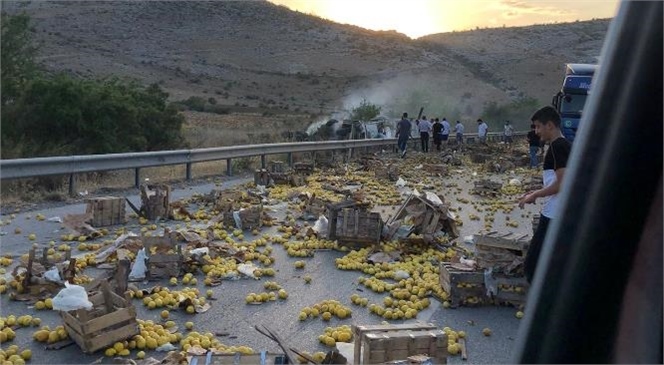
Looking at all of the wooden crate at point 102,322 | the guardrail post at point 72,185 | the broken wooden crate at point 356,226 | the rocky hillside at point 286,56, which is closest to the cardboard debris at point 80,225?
the guardrail post at point 72,185

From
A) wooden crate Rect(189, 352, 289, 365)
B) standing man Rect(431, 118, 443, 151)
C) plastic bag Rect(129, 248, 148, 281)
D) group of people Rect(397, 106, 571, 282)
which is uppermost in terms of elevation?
group of people Rect(397, 106, 571, 282)

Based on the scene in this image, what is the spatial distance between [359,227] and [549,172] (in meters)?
3.64

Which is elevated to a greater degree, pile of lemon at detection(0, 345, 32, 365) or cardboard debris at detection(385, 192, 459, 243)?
cardboard debris at detection(385, 192, 459, 243)

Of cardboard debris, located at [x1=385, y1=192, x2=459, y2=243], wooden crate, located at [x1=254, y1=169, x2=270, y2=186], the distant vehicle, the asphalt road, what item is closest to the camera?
the asphalt road

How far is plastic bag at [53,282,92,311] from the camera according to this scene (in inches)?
231

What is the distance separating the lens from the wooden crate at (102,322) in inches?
227

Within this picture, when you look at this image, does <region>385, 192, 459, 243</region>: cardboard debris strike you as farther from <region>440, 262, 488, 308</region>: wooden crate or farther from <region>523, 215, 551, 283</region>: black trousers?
<region>523, 215, 551, 283</region>: black trousers

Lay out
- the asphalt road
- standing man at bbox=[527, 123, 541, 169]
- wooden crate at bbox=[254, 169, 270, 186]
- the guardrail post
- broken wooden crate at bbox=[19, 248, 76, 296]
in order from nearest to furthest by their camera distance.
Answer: the asphalt road < broken wooden crate at bbox=[19, 248, 76, 296] < the guardrail post < wooden crate at bbox=[254, 169, 270, 186] < standing man at bbox=[527, 123, 541, 169]

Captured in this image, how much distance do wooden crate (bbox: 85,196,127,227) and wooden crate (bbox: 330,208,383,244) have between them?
3927mm

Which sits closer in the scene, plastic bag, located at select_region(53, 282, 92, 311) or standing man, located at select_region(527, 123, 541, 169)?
plastic bag, located at select_region(53, 282, 92, 311)

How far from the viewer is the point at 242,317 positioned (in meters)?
7.00

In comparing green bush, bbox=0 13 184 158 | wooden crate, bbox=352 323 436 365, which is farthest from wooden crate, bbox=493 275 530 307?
green bush, bbox=0 13 184 158

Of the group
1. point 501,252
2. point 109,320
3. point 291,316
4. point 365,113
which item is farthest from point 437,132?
point 109,320

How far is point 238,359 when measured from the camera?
4.75 metres
